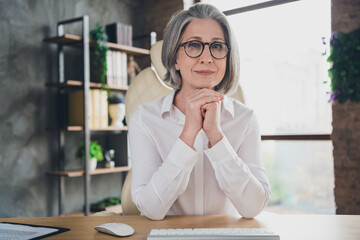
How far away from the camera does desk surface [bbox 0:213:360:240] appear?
0.91 meters

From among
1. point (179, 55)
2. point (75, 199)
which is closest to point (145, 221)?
point (179, 55)

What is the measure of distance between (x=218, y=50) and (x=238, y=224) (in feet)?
1.90

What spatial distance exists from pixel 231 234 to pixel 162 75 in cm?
100

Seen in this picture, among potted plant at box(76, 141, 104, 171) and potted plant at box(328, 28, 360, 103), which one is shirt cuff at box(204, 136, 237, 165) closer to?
potted plant at box(328, 28, 360, 103)

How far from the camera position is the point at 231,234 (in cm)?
83

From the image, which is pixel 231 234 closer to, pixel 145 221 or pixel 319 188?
pixel 145 221

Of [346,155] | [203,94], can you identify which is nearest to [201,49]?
[203,94]

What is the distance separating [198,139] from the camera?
50.8 inches

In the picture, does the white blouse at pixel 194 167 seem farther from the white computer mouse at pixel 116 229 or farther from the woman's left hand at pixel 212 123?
the white computer mouse at pixel 116 229

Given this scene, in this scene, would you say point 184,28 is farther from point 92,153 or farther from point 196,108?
point 92,153

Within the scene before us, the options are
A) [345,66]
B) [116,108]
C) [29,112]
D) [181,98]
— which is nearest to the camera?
[181,98]

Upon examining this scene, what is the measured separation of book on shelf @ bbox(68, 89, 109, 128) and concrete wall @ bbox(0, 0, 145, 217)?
0.19 m

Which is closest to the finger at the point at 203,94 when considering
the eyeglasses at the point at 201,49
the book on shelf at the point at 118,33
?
the eyeglasses at the point at 201,49

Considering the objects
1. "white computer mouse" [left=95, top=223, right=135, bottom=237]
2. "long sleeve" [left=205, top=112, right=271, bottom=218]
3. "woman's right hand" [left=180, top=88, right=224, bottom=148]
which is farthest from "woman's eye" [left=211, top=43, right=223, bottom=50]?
"white computer mouse" [left=95, top=223, right=135, bottom=237]
